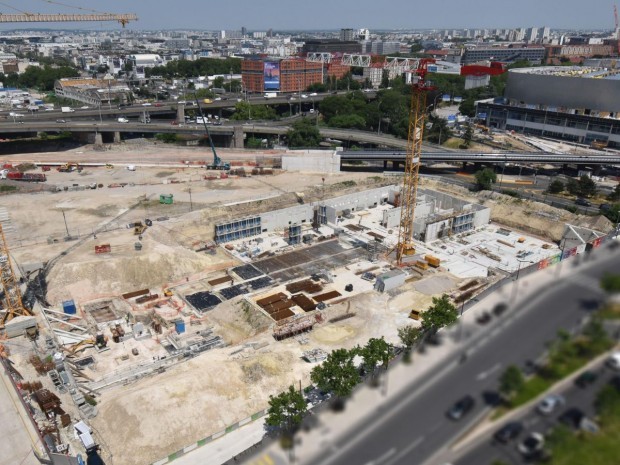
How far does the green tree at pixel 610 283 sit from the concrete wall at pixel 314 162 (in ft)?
173

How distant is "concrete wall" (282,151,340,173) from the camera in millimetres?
57344

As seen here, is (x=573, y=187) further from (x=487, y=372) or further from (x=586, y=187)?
(x=487, y=372)

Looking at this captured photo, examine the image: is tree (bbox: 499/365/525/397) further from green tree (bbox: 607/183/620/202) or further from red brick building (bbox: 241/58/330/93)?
red brick building (bbox: 241/58/330/93)

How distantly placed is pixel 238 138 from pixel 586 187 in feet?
157

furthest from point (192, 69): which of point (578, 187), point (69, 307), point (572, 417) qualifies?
point (572, 417)

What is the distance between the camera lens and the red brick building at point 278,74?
361 ft

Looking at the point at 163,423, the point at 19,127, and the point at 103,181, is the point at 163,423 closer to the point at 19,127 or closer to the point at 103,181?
the point at 103,181

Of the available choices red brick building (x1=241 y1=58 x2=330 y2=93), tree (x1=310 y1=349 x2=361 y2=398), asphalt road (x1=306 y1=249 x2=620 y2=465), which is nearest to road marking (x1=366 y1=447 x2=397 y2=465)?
asphalt road (x1=306 y1=249 x2=620 y2=465)

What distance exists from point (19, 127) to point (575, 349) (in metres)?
75.4

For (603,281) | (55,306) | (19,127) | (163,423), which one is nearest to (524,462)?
(603,281)

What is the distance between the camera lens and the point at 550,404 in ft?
14.3

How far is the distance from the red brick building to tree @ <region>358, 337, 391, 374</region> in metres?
98.2

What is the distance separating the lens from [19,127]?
211ft

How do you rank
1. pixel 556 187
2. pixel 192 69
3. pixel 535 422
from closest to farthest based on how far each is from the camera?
pixel 535 422 < pixel 556 187 < pixel 192 69
